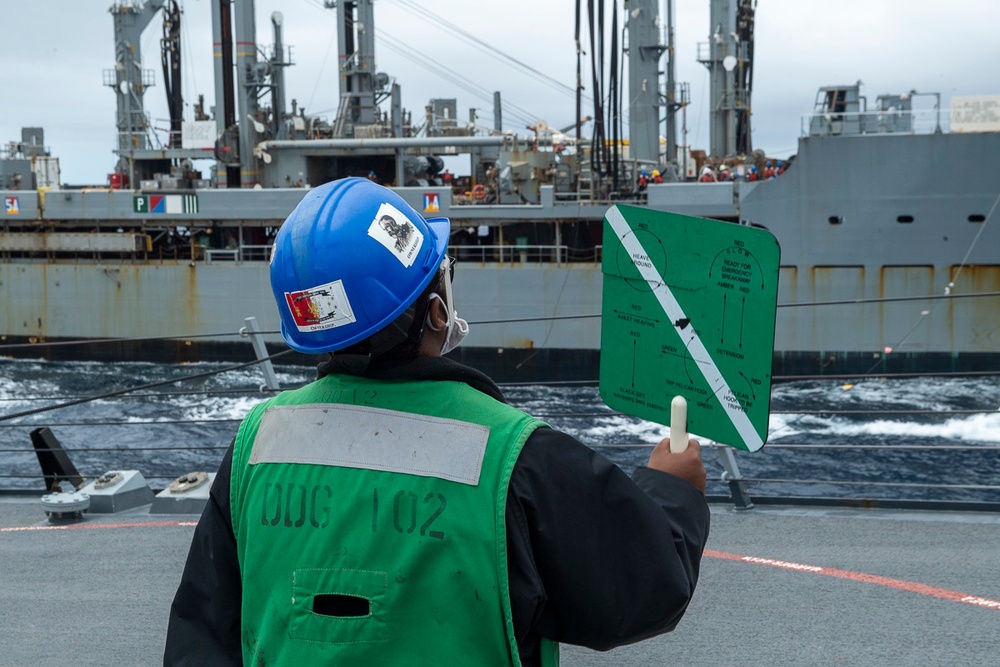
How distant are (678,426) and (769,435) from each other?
1047 centimetres

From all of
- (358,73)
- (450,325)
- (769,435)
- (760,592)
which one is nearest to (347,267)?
(450,325)

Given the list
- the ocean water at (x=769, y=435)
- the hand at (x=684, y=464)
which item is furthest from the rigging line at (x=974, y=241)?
the hand at (x=684, y=464)

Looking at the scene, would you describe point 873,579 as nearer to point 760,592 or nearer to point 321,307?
point 760,592

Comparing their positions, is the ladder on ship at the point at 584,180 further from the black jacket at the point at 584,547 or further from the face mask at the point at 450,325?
the black jacket at the point at 584,547

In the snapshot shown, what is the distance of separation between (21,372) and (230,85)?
9050mm

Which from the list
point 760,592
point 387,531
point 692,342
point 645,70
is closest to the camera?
point 387,531

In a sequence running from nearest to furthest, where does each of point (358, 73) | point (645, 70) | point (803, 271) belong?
point (803, 271) < point (645, 70) < point (358, 73)

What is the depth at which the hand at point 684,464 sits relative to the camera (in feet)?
4.74

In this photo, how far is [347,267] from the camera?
4.47ft

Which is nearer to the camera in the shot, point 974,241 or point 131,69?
point 974,241

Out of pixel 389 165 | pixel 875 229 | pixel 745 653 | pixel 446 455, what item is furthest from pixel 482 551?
pixel 389 165

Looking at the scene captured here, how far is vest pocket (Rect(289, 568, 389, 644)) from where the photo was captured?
129 cm

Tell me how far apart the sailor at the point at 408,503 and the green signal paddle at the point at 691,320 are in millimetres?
325

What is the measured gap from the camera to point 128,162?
93.9 ft
